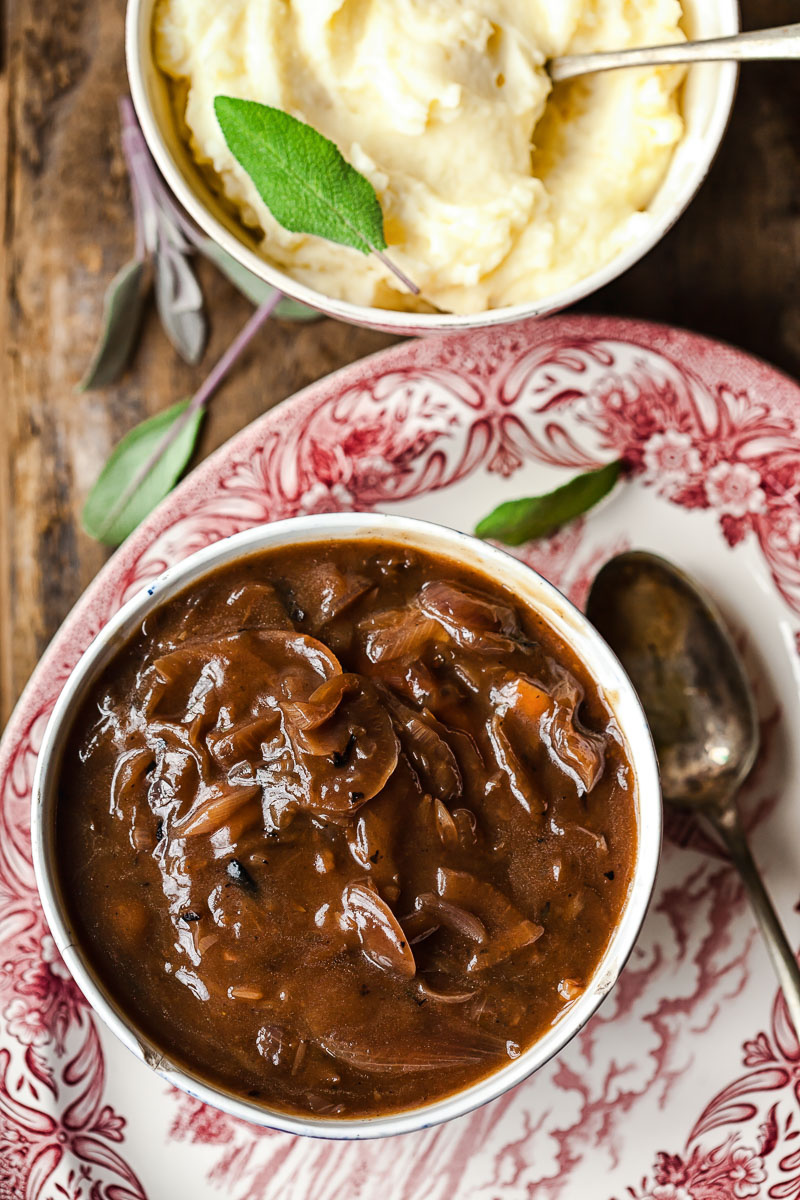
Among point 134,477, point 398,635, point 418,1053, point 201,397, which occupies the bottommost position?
point 418,1053

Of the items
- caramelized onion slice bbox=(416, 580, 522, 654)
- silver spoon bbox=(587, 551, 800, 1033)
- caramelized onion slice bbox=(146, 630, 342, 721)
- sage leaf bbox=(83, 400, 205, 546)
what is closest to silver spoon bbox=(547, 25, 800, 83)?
silver spoon bbox=(587, 551, 800, 1033)

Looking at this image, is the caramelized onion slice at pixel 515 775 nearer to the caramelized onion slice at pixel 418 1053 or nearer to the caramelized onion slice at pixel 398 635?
the caramelized onion slice at pixel 398 635

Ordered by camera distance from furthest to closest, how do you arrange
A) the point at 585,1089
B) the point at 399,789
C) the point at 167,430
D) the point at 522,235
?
1. the point at 167,430
2. the point at 585,1089
3. the point at 522,235
4. the point at 399,789

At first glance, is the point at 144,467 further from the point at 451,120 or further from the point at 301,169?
the point at 451,120

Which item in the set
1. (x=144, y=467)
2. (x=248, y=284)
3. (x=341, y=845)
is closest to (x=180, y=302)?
(x=248, y=284)

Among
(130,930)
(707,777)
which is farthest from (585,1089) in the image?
(130,930)

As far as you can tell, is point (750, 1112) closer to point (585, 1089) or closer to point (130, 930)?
point (585, 1089)
